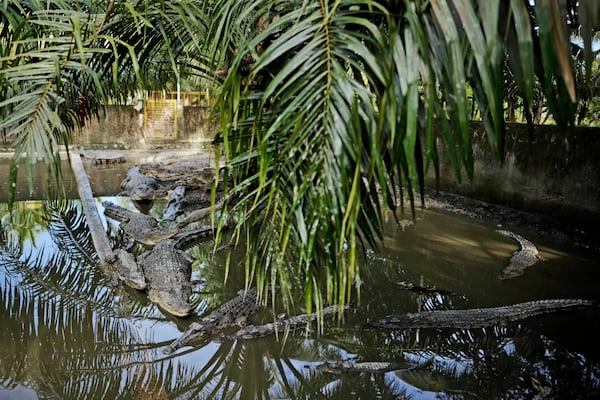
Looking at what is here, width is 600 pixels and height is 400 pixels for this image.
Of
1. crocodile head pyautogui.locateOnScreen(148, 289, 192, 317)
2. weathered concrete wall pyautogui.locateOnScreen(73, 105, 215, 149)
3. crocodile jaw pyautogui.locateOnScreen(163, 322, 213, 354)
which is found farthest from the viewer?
weathered concrete wall pyautogui.locateOnScreen(73, 105, 215, 149)

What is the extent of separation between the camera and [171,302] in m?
3.89

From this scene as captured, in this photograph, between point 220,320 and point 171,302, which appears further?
point 171,302

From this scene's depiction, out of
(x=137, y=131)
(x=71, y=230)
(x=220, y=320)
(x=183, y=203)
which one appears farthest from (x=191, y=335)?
(x=137, y=131)

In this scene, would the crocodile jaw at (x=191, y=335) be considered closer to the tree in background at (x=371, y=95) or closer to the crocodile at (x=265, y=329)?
the crocodile at (x=265, y=329)

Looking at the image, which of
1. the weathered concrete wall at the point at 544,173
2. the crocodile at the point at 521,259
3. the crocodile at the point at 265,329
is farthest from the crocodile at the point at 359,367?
the weathered concrete wall at the point at 544,173

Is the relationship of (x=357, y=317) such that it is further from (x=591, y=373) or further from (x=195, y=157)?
(x=195, y=157)

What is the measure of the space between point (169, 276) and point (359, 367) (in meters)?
2.02

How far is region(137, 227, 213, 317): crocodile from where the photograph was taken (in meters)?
3.91

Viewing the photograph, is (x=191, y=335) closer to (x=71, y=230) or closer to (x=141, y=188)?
(x=71, y=230)

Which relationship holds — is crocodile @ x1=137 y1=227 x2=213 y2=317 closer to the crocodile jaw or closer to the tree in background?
the crocodile jaw

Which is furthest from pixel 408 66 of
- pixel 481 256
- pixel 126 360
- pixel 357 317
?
pixel 481 256

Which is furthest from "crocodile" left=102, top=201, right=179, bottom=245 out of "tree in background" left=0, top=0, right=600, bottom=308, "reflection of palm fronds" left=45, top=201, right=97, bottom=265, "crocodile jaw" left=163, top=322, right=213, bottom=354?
"tree in background" left=0, top=0, right=600, bottom=308

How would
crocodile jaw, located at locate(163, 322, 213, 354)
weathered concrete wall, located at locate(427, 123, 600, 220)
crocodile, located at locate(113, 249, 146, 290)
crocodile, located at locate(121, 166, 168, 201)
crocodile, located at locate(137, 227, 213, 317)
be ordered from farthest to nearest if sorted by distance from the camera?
crocodile, located at locate(121, 166, 168, 201) < weathered concrete wall, located at locate(427, 123, 600, 220) < crocodile, located at locate(113, 249, 146, 290) < crocodile, located at locate(137, 227, 213, 317) < crocodile jaw, located at locate(163, 322, 213, 354)

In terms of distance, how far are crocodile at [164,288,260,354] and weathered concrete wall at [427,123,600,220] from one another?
3.59 meters
